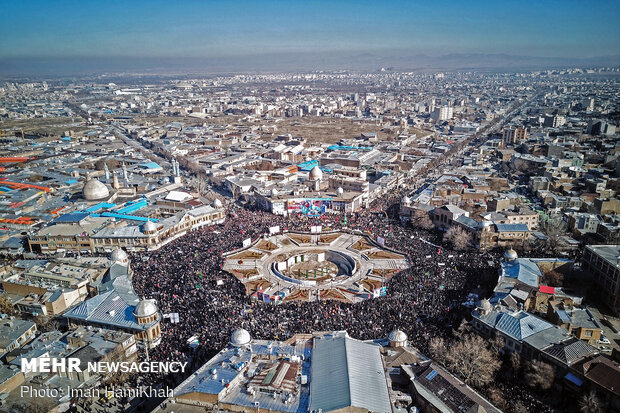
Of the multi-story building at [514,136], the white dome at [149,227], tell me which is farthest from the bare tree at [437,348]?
the multi-story building at [514,136]

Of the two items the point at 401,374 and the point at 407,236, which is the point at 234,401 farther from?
the point at 407,236

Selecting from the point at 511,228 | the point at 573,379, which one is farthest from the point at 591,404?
the point at 511,228

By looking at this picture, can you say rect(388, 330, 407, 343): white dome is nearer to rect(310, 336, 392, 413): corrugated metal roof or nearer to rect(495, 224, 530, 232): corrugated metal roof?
rect(310, 336, 392, 413): corrugated metal roof

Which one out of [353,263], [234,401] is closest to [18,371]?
[234,401]

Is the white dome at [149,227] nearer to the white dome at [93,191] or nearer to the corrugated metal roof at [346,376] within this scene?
the white dome at [93,191]

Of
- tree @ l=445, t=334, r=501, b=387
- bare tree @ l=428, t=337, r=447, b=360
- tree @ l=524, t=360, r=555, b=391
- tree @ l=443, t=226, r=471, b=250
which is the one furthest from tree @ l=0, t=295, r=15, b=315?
tree @ l=443, t=226, r=471, b=250
